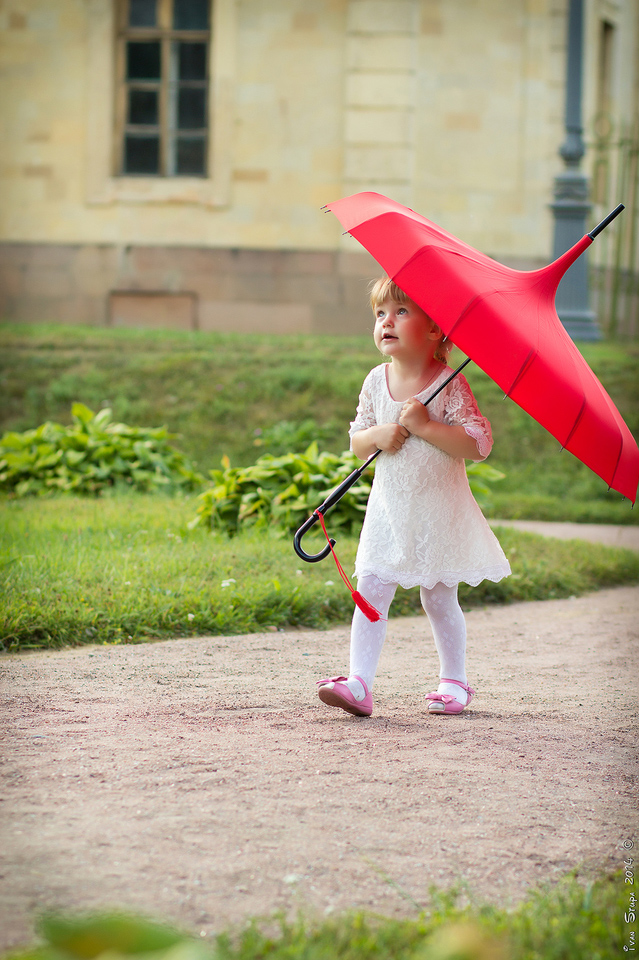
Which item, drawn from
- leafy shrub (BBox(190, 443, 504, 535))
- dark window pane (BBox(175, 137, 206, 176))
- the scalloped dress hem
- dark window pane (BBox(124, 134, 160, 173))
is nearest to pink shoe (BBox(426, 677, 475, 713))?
the scalloped dress hem

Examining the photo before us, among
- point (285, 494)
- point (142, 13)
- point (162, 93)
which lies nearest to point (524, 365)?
point (285, 494)

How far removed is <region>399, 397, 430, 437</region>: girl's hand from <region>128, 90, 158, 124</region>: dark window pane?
441 inches

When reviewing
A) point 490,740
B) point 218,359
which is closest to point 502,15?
point 218,359

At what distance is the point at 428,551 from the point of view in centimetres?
338

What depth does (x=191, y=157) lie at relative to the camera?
13398mm

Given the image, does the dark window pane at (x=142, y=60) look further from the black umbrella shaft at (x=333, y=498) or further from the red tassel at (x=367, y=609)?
the red tassel at (x=367, y=609)

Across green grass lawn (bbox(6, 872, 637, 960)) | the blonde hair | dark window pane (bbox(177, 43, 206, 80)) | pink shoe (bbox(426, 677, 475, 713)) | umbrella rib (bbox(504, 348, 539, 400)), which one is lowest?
pink shoe (bbox(426, 677, 475, 713))

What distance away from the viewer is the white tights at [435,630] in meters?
3.34

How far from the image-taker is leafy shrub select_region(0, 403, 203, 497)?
24.0 ft

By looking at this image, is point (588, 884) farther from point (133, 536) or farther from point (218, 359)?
point (218, 359)

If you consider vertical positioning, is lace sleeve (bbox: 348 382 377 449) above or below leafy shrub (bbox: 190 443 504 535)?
above

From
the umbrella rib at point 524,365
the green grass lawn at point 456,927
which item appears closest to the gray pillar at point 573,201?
the umbrella rib at point 524,365

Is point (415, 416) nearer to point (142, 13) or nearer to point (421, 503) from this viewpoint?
point (421, 503)

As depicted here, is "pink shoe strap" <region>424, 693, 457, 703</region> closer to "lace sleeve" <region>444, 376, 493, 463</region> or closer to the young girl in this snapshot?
the young girl
